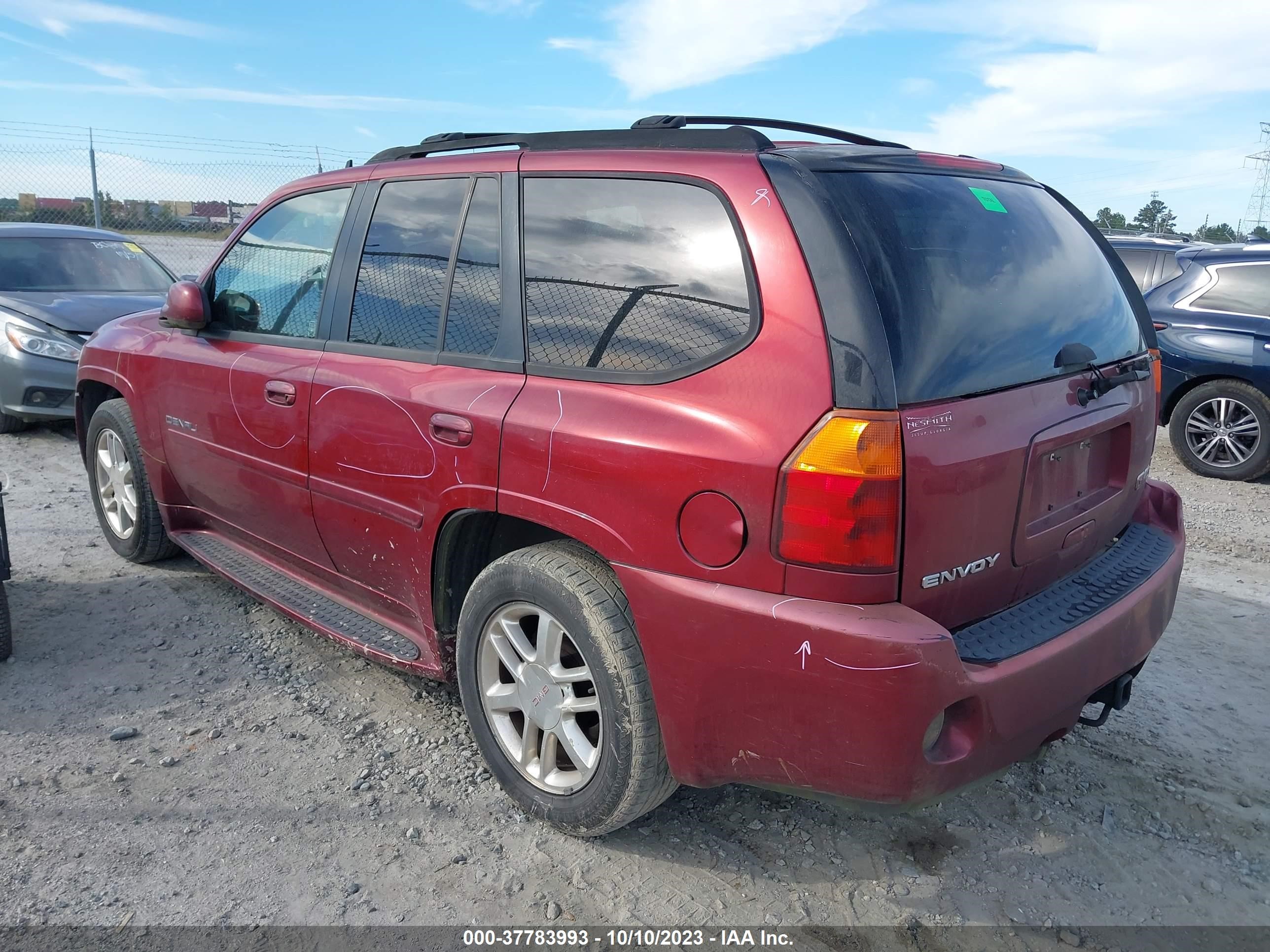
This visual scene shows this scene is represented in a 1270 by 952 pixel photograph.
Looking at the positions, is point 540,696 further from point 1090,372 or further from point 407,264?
point 1090,372

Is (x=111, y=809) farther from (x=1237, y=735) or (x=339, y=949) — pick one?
(x=1237, y=735)

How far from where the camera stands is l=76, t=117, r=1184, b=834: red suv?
2115 mm

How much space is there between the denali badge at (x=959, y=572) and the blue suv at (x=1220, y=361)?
561 cm

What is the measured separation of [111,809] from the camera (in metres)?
2.84

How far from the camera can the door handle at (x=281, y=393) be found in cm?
340

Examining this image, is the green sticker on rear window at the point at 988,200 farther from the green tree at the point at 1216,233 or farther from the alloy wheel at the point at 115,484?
the green tree at the point at 1216,233

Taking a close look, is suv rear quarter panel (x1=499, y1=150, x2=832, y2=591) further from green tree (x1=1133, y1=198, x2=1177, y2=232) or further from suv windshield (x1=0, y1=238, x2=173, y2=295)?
green tree (x1=1133, y1=198, x2=1177, y2=232)

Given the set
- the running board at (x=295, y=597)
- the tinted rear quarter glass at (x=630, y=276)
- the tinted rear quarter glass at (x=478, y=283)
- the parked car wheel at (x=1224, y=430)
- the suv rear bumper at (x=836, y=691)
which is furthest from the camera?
the parked car wheel at (x=1224, y=430)

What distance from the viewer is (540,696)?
270 cm

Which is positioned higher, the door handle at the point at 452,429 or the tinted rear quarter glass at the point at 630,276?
the tinted rear quarter glass at the point at 630,276

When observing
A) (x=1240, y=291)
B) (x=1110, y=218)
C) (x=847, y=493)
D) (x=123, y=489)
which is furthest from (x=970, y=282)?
(x=1110, y=218)

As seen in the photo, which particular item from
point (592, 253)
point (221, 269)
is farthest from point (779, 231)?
point (221, 269)

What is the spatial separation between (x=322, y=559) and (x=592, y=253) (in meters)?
1.67

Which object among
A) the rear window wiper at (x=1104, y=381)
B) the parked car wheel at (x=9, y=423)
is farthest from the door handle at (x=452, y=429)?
the parked car wheel at (x=9, y=423)
